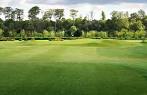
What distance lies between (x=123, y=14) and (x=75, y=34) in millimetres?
18205

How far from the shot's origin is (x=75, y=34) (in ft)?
352

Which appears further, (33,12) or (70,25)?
(33,12)

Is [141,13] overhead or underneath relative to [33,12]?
underneath

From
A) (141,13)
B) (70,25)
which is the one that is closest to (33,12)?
(70,25)

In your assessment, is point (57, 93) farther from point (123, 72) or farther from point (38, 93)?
point (123, 72)

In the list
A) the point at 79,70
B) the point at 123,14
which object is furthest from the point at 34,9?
the point at 79,70

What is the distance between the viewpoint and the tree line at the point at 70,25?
348 feet

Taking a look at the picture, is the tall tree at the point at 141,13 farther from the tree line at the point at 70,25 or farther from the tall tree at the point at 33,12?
the tall tree at the point at 33,12

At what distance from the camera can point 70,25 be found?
401 feet

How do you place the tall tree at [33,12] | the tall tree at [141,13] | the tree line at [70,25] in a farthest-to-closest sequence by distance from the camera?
the tall tree at [33,12] → the tall tree at [141,13] → the tree line at [70,25]

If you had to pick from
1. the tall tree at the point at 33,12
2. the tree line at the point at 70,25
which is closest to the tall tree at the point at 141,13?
the tree line at the point at 70,25

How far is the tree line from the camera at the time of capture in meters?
106

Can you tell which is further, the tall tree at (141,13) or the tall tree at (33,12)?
the tall tree at (33,12)

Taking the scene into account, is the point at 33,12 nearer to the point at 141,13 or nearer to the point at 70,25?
the point at 70,25
